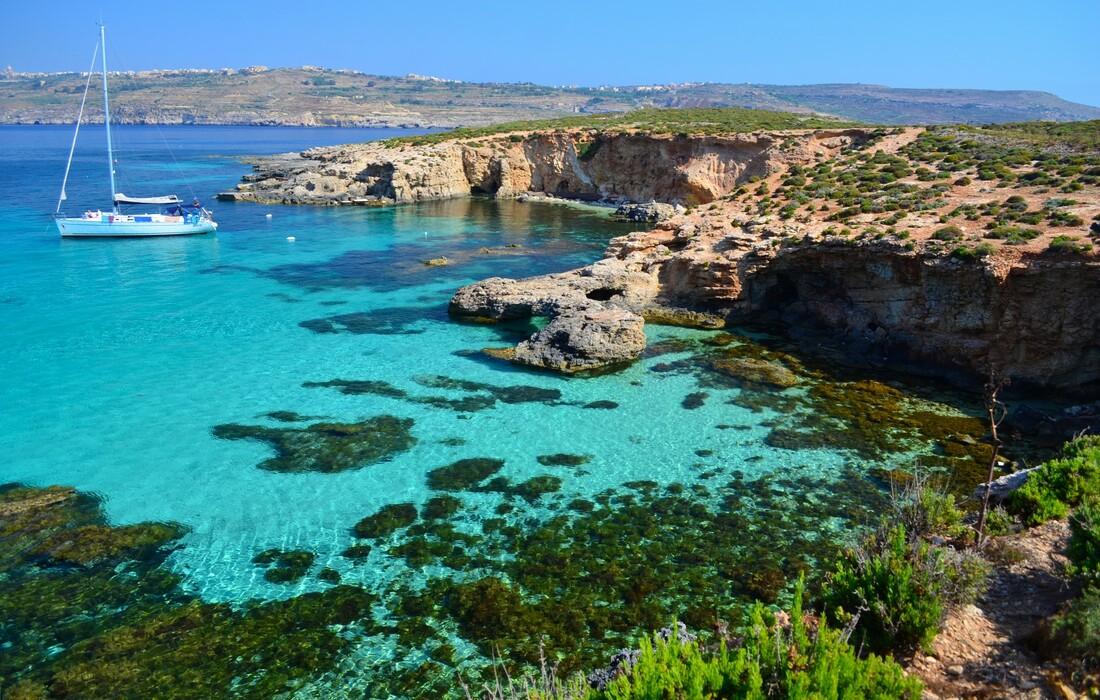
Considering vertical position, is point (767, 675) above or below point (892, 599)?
below

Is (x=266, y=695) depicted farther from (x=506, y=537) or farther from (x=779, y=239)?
(x=779, y=239)

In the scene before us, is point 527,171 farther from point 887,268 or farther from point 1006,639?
point 1006,639

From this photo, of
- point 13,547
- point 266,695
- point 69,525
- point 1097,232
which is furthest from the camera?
point 1097,232

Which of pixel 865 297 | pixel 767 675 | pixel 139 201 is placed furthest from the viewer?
pixel 139 201

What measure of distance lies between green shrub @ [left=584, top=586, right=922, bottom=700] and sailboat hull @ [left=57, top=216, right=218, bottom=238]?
47.5m

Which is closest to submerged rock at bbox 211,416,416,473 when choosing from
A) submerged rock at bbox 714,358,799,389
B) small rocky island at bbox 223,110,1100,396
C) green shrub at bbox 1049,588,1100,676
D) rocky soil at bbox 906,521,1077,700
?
small rocky island at bbox 223,110,1100,396

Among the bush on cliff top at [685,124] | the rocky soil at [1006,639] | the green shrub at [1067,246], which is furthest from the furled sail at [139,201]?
the rocky soil at [1006,639]

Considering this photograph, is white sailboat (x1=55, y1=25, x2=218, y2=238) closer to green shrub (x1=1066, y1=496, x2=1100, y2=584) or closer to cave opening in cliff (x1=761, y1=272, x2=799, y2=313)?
cave opening in cliff (x1=761, y1=272, x2=799, y2=313)

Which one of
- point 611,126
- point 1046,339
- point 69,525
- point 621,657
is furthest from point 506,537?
point 611,126

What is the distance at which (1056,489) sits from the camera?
432 inches

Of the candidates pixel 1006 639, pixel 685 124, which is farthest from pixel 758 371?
pixel 685 124

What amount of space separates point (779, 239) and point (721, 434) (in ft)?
36.7

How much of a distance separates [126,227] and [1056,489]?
50440mm

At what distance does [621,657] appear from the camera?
8555 millimetres
